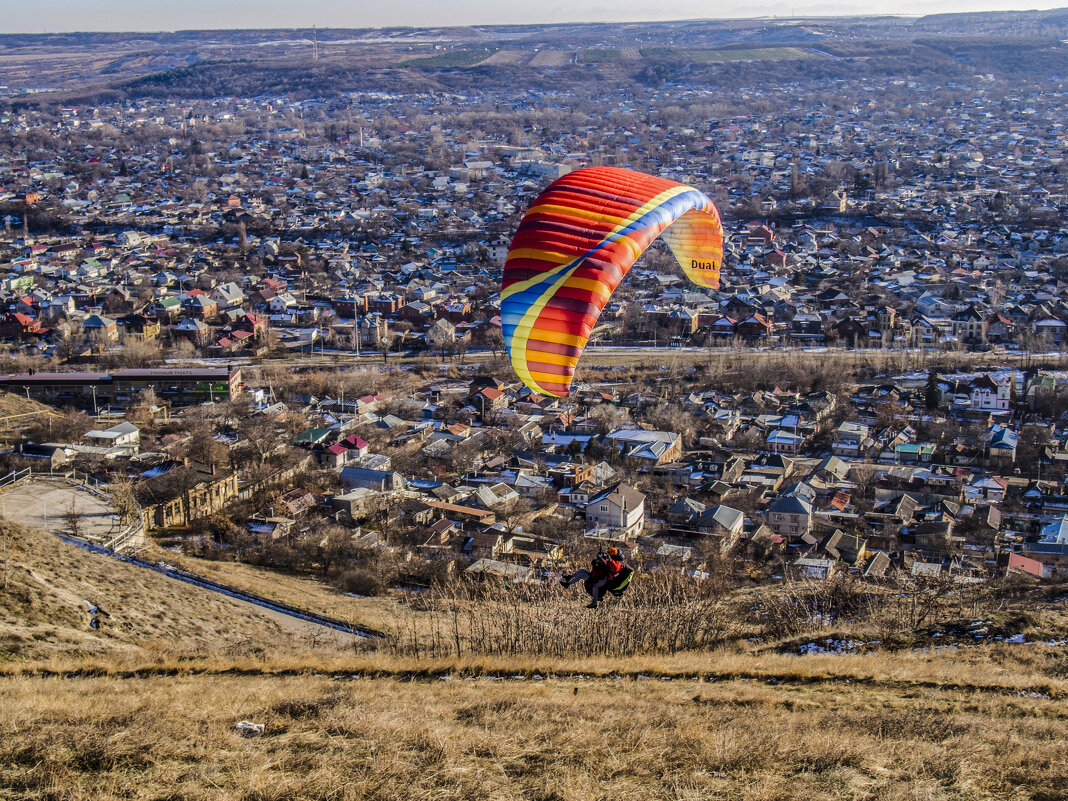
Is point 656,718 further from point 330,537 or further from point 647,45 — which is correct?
point 647,45

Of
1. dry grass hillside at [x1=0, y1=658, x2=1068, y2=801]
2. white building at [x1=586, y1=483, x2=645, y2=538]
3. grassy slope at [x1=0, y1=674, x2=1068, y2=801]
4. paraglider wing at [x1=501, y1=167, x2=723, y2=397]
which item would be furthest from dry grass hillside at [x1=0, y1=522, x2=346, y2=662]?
white building at [x1=586, y1=483, x2=645, y2=538]

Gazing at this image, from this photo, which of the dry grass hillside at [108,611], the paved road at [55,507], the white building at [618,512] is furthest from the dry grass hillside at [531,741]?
the white building at [618,512]

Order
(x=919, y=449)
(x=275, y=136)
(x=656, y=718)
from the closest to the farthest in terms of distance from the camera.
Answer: (x=656, y=718) < (x=919, y=449) < (x=275, y=136)

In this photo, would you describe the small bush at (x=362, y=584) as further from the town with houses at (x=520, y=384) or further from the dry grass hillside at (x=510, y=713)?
the dry grass hillside at (x=510, y=713)

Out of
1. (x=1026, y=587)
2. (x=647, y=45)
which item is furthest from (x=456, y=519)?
(x=647, y=45)

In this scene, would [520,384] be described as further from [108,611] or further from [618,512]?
[108,611]

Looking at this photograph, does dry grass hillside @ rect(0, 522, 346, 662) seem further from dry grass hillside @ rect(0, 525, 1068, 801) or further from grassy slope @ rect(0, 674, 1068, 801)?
grassy slope @ rect(0, 674, 1068, 801)
